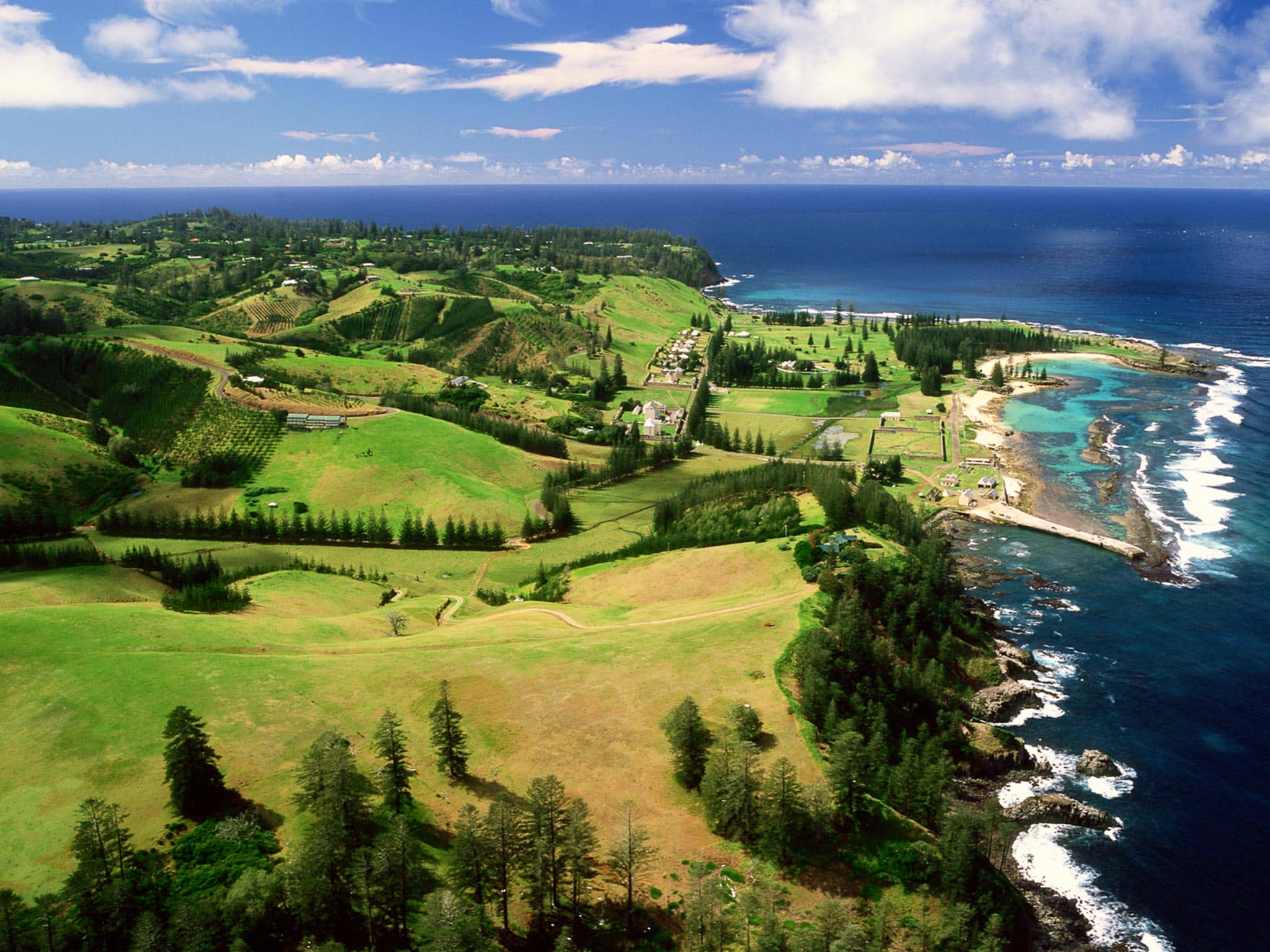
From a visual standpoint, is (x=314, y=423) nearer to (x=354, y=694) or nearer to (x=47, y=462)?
(x=47, y=462)

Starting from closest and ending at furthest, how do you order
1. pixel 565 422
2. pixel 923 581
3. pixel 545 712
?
pixel 545 712 < pixel 923 581 < pixel 565 422

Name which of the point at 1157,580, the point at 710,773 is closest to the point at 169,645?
the point at 710,773

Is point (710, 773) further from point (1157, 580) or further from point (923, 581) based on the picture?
point (1157, 580)

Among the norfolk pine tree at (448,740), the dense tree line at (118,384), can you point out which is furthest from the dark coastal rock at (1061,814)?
the dense tree line at (118,384)

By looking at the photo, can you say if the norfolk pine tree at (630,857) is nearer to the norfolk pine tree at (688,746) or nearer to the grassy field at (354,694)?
the grassy field at (354,694)

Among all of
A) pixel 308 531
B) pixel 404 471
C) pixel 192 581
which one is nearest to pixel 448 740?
pixel 192 581

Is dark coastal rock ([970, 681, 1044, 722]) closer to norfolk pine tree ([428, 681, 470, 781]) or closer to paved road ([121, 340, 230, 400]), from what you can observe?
norfolk pine tree ([428, 681, 470, 781])
